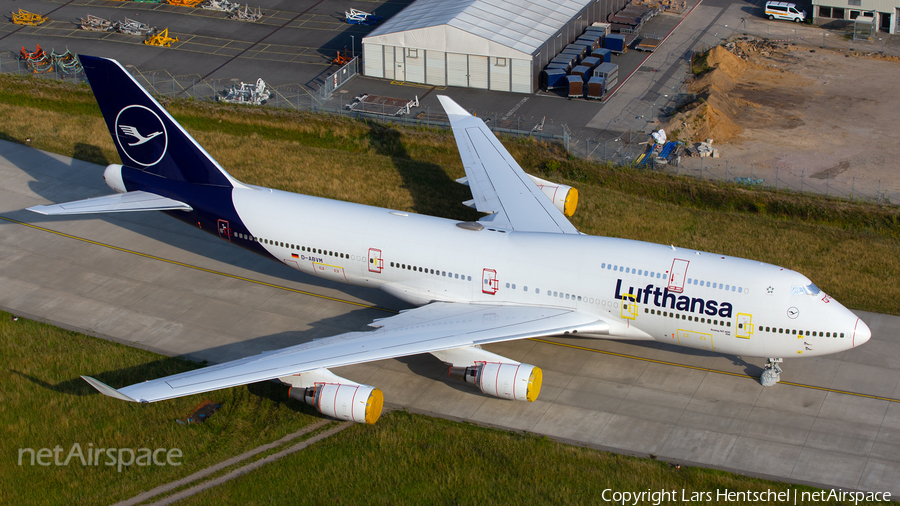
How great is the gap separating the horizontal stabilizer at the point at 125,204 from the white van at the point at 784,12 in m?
65.2

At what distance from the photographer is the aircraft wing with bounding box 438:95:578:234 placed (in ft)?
145

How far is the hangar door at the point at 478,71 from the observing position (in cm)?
7106

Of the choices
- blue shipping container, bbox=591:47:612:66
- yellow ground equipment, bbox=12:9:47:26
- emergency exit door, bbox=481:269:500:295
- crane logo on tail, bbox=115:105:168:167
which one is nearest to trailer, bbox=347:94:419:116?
blue shipping container, bbox=591:47:612:66

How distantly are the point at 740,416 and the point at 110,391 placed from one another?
2595 centimetres

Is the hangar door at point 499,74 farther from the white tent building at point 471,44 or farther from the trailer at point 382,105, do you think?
the trailer at point 382,105

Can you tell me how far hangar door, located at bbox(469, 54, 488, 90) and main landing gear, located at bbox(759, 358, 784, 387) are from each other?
40202 millimetres

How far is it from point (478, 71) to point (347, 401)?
43039 millimetres

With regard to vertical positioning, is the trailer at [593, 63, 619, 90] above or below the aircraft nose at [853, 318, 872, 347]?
above

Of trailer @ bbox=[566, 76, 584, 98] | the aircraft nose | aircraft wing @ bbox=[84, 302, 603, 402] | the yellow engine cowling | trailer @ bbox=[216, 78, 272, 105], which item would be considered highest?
trailer @ bbox=[566, 76, 584, 98]

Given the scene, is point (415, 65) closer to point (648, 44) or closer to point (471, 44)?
point (471, 44)

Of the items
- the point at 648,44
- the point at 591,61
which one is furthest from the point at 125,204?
the point at 648,44

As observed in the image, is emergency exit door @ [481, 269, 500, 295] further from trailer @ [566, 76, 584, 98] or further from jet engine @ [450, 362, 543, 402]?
trailer @ [566, 76, 584, 98]

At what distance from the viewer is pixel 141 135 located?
4394cm

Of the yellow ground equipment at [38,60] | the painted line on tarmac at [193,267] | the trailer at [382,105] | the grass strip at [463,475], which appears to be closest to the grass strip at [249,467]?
the grass strip at [463,475]
